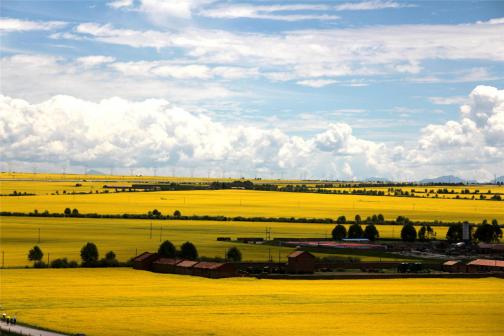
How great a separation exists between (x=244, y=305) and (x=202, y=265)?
25.1 m

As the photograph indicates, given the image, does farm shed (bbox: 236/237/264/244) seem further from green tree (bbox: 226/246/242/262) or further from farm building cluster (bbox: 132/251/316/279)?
farm building cluster (bbox: 132/251/316/279)

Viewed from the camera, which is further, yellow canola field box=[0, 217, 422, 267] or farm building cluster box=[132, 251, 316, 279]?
yellow canola field box=[0, 217, 422, 267]

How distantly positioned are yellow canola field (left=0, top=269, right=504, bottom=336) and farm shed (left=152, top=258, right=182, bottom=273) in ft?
16.0

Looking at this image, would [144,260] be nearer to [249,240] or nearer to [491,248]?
[249,240]

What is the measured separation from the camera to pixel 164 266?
312 ft

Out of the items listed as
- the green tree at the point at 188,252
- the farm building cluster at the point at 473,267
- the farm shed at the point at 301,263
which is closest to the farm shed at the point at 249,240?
the green tree at the point at 188,252

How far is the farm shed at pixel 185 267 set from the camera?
92.6m

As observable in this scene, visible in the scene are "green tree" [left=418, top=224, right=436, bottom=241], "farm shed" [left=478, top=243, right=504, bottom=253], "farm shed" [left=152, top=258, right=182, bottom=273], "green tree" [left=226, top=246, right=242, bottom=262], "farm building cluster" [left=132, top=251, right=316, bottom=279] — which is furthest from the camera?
"green tree" [left=418, top=224, right=436, bottom=241]

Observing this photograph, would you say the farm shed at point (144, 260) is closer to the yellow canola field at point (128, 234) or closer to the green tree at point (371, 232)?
the yellow canola field at point (128, 234)

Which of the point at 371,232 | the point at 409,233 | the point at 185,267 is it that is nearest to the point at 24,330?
the point at 185,267

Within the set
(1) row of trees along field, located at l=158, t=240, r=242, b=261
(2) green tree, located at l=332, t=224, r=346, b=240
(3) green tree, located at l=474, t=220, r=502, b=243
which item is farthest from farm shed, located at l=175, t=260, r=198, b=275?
(3) green tree, located at l=474, t=220, r=502, b=243

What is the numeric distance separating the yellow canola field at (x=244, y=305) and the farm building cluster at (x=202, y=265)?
10.4ft

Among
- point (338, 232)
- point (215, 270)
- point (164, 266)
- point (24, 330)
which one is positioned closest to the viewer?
point (24, 330)

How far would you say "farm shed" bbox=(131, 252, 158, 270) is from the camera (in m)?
94.5
